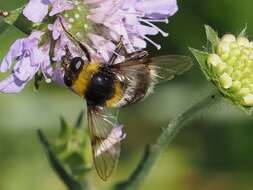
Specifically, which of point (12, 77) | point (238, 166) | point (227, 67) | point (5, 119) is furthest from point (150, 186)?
point (12, 77)

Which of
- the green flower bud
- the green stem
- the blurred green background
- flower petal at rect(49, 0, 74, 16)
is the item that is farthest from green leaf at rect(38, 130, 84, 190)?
the blurred green background

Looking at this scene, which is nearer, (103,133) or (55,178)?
(103,133)

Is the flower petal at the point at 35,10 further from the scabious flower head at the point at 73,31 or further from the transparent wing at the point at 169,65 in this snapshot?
the transparent wing at the point at 169,65

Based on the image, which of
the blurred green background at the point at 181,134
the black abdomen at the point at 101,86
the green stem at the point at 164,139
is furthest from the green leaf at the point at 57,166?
the blurred green background at the point at 181,134

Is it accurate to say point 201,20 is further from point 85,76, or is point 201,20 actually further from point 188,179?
point 85,76

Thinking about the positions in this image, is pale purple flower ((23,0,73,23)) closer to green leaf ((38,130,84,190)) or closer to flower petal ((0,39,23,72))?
flower petal ((0,39,23,72))

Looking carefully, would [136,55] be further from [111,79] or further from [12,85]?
[12,85]

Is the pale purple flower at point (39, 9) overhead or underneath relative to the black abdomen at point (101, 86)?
overhead
